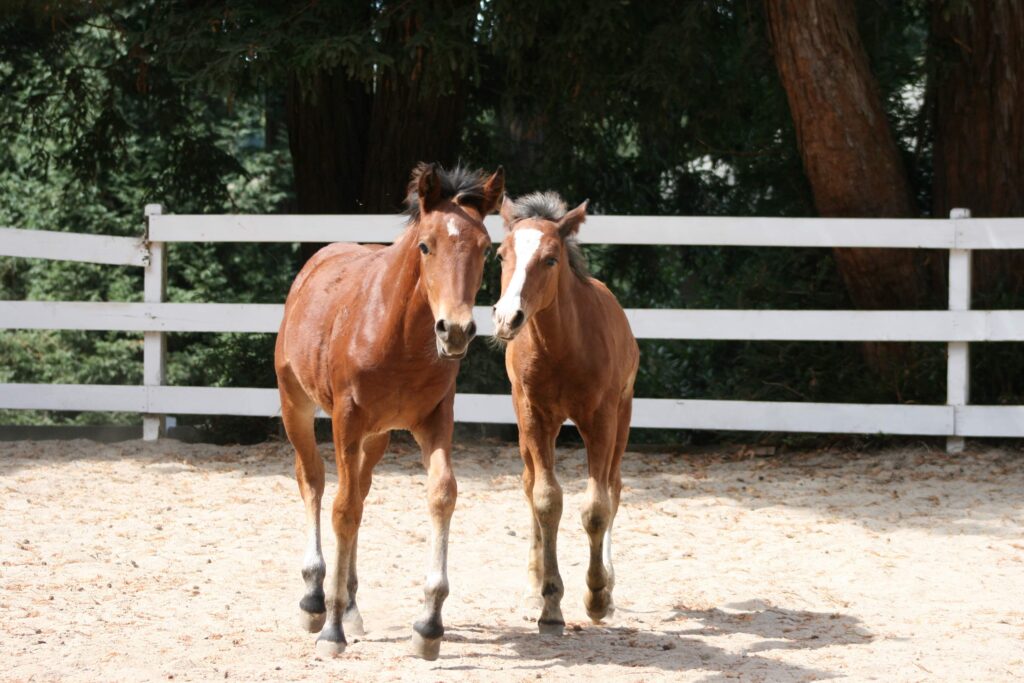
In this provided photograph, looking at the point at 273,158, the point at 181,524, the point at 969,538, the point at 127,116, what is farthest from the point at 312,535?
the point at 273,158

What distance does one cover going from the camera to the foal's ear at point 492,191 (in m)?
4.91

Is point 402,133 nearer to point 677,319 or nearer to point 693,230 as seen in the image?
point 693,230

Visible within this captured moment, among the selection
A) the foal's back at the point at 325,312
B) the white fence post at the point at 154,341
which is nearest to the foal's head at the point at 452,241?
the foal's back at the point at 325,312

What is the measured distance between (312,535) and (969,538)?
3.87m

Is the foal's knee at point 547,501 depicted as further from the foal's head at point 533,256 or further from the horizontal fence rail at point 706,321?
the horizontal fence rail at point 706,321

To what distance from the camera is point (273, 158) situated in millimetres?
18234

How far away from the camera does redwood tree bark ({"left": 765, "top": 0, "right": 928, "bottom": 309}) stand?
9289mm

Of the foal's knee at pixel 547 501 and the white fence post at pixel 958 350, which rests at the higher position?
the white fence post at pixel 958 350

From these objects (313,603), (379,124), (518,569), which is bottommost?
(518,569)

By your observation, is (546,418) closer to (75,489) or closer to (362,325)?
(362,325)

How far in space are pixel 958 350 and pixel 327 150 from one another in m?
5.87

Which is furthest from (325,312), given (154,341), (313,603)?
(154,341)

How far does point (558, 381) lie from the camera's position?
543 centimetres

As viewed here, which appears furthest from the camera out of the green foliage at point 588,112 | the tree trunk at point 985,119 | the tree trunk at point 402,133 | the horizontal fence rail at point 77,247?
the tree trunk at point 402,133
